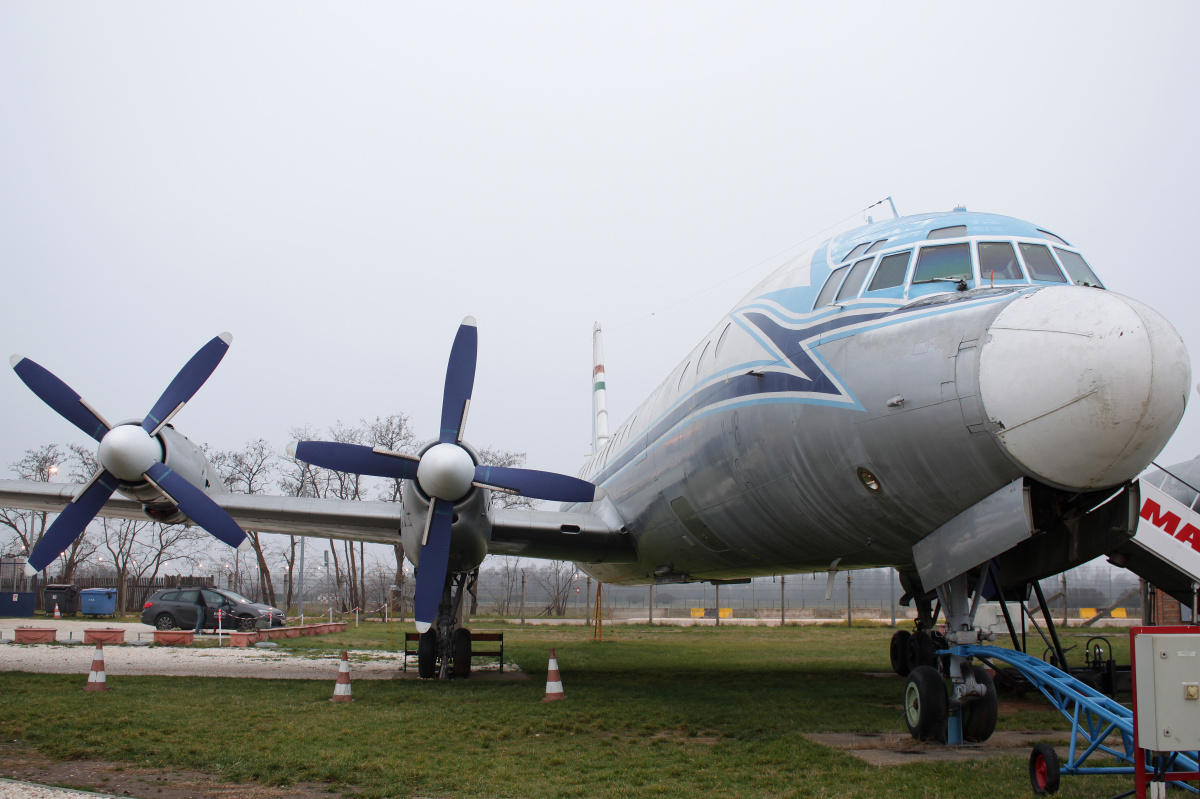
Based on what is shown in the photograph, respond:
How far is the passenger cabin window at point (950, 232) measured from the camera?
786 cm

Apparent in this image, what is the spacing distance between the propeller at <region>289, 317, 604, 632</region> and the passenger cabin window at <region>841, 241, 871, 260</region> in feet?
16.6

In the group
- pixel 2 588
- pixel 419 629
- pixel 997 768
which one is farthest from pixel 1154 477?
pixel 2 588

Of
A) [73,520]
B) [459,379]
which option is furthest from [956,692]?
[73,520]

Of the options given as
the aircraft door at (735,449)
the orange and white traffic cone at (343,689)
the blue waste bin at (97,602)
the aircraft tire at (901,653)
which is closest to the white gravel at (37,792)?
the orange and white traffic cone at (343,689)

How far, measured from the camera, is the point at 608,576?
57.8ft

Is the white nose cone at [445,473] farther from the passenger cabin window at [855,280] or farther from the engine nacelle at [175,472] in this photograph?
the passenger cabin window at [855,280]

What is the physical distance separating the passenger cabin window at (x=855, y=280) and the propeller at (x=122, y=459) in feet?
28.8

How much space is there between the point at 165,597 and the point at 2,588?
75.9ft

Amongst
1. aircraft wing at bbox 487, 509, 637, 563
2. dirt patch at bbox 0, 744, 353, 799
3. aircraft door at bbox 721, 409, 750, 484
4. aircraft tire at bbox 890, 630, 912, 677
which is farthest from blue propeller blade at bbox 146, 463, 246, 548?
aircraft tire at bbox 890, 630, 912, 677

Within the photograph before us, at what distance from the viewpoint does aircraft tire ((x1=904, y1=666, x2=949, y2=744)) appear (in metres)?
7.23

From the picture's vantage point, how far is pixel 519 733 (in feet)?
28.4

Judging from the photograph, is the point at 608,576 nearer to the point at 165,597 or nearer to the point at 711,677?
the point at 711,677

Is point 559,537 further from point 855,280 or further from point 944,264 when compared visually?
point 944,264

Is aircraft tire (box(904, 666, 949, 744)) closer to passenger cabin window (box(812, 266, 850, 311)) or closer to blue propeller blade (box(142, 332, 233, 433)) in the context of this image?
passenger cabin window (box(812, 266, 850, 311))
